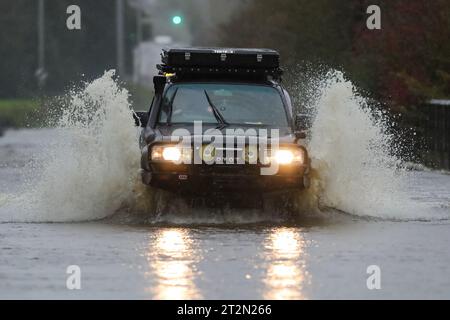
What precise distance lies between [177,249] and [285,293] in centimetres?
318

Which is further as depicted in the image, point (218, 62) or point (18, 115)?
point (18, 115)

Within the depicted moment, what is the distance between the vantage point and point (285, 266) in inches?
501

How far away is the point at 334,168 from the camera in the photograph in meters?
18.1

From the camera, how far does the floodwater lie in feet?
38.0

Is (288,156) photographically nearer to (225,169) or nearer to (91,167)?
(225,169)

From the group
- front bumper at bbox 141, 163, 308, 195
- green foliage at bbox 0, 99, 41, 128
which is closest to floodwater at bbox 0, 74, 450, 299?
front bumper at bbox 141, 163, 308, 195

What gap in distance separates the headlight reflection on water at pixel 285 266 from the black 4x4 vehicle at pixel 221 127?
0.80 metres

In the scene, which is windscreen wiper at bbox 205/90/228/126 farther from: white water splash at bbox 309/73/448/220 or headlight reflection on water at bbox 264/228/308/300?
headlight reflection on water at bbox 264/228/308/300

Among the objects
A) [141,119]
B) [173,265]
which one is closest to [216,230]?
[141,119]

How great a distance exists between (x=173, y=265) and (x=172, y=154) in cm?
381

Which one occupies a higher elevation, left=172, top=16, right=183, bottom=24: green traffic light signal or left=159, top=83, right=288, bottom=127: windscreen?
left=172, top=16, right=183, bottom=24: green traffic light signal

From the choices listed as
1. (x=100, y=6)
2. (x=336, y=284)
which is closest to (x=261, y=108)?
(x=336, y=284)

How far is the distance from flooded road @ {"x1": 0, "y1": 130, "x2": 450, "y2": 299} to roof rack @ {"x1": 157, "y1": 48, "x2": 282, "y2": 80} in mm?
1968

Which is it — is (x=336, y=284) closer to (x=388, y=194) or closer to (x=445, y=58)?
(x=388, y=194)
